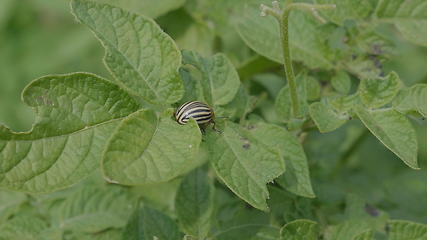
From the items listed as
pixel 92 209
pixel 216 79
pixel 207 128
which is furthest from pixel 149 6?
pixel 207 128

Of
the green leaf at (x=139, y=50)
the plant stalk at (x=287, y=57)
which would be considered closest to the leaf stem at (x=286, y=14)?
the plant stalk at (x=287, y=57)

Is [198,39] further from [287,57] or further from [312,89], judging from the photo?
[287,57]

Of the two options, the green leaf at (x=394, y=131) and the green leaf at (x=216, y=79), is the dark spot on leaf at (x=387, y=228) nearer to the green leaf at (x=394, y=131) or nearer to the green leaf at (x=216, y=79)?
the green leaf at (x=394, y=131)

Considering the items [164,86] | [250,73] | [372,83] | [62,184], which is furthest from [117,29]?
[250,73]

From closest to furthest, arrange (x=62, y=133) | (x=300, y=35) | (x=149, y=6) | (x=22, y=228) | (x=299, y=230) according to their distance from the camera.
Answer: (x=62, y=133) < (x=299, y=230) < (x=22, y=228) < (x=300, y=35) < (x=149, y=6)

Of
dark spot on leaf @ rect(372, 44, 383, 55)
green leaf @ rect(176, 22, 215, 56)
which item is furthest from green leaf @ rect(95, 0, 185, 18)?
dark spot on leaf @ rect(372, 44, 383, 55)

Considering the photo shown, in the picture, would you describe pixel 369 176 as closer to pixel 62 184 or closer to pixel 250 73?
pixel 250 73

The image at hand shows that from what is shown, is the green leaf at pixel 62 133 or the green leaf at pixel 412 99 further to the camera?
the green leaf at pixel 412 99
